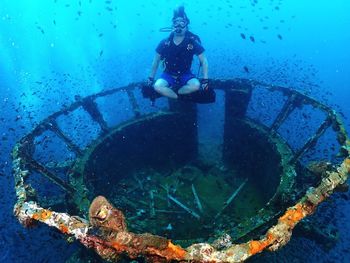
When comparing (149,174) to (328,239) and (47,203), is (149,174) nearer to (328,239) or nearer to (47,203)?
(47,203)

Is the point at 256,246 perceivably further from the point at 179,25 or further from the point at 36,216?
the point at 179,25

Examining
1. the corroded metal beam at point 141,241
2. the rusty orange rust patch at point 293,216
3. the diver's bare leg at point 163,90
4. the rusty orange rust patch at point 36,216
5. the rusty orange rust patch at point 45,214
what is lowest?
the rusty orange rust patch at point 36,216

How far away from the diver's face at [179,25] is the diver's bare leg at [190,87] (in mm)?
1159

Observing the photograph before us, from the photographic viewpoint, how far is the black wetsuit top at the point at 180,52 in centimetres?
697

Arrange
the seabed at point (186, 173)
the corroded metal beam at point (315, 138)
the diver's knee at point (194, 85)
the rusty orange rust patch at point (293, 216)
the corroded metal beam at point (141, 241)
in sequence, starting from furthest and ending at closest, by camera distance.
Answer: the diver's knee at point (194, 85) → the corroded metal beam at point (315, 138) → the seabed at point (186, 173) → the rusty orange rust patch at point (293, 216) → the corroded metal beam at point (141, 241)

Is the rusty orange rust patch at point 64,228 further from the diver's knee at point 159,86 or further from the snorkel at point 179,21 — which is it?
the snorkel at point 179,21

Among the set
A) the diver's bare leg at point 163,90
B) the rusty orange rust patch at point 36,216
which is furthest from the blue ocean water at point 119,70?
the rusty orange rust patch at point 36,216

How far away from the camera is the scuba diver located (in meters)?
6.79

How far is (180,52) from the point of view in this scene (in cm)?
701

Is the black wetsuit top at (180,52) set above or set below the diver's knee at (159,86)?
above

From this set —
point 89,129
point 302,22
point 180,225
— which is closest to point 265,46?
point 302,22

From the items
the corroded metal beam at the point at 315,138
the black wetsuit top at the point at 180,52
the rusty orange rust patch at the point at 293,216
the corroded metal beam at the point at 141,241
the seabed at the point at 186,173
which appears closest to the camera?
the corroded metal beam at the point at 141,241

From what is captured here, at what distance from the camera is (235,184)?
26.1 ft

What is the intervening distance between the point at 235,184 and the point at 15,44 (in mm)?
34716
